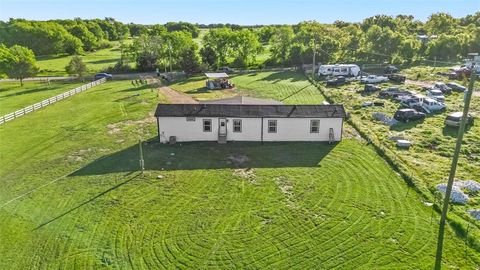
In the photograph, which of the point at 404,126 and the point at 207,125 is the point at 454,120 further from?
the point at 207,125

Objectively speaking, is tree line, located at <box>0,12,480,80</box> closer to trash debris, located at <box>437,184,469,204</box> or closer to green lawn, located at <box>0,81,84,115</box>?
green lawn, located at <box>0,81,84,115</box>

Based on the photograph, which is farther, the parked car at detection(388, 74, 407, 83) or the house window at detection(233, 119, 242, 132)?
the parked car at detection(388, 74, 407, 83)

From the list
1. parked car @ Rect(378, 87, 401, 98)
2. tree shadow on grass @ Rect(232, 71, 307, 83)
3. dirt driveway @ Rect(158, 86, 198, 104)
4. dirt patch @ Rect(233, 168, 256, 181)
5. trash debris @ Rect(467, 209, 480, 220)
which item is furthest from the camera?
tree shadow on grass @ Rect(232, 71, 307, 83)

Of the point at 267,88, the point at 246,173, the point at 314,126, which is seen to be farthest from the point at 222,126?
the point at 267,88

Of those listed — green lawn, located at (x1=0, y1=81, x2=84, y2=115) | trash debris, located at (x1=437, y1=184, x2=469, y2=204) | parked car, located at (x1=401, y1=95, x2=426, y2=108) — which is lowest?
trash debris, located at (x1=437, y1=184, x2=469, y2=204)

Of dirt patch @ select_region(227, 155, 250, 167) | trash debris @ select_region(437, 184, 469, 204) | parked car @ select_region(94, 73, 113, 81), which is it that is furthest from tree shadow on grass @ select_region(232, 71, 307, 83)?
trash debris @ select_region(437, 184, 469, 204)

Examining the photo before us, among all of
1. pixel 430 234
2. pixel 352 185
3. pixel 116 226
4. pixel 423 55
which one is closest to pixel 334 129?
pixel 352 185

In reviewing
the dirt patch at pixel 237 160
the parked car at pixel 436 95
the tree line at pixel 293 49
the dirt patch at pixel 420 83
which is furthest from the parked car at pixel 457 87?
the dirt patch at pixel 237 160

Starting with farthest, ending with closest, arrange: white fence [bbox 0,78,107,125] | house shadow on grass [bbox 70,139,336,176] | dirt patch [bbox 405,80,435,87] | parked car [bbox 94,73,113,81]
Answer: parked car [bbox 94,73,113,81], dirt patch [bbox 405,80,435,87], white fence [bbox 0,78,107,125], house shadow on grass [bbox 70,139,336,176]
